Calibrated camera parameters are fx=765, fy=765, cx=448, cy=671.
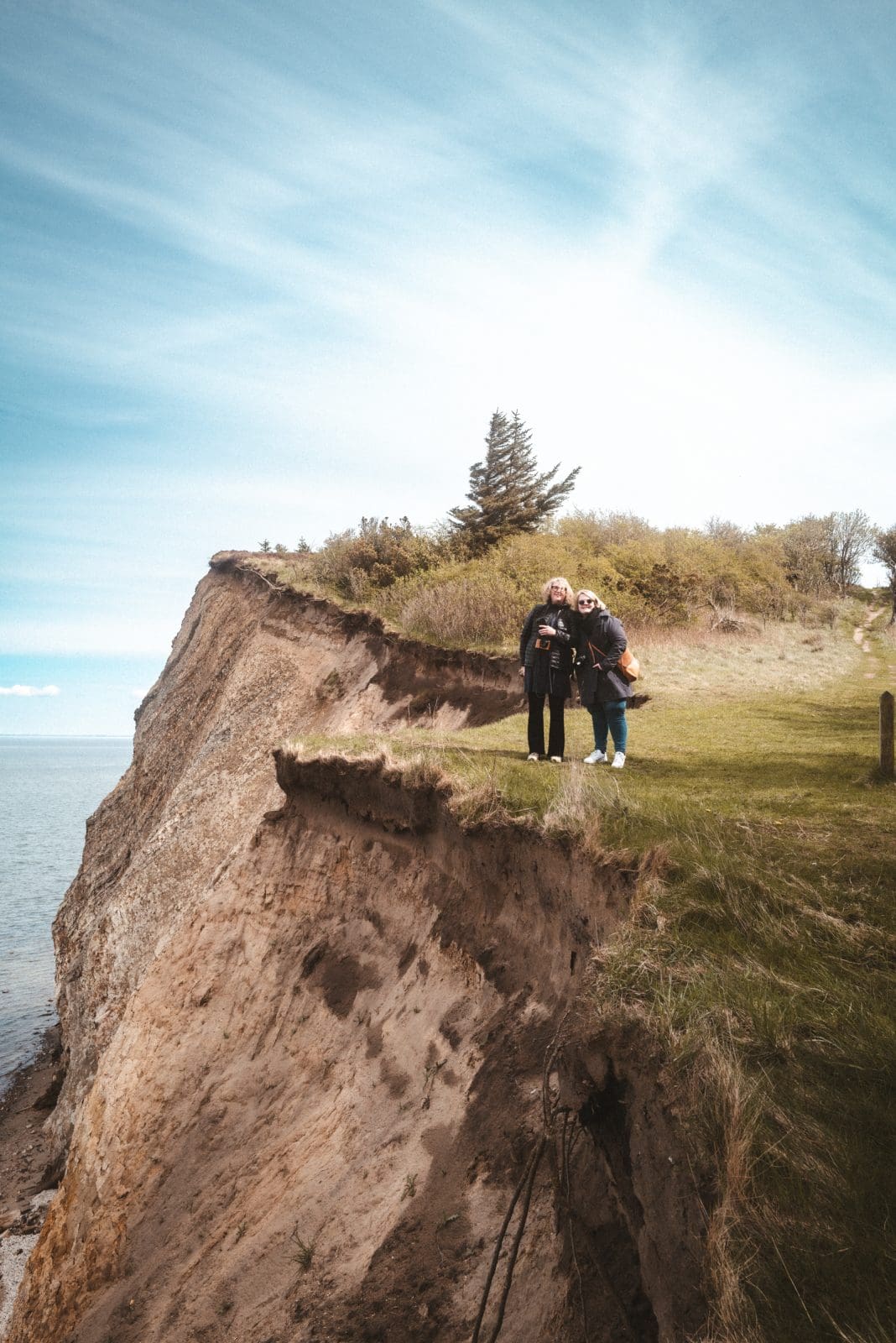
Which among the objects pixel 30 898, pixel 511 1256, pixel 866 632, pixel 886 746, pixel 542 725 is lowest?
pixel 30 898

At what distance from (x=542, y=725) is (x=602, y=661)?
3.89 ft

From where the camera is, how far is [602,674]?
946cm

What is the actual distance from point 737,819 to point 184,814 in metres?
15.7

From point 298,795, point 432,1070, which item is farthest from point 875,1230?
point 298,795

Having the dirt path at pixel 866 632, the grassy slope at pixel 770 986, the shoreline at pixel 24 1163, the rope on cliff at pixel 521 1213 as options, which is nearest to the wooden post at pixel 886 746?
the grassy slope at pixel 770 986

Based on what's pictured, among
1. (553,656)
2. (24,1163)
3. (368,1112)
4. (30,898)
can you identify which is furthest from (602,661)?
(30,898)

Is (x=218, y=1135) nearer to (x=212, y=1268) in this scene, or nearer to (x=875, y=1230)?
(x=212, y=1268)

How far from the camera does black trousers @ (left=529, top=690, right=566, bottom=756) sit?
10023 millimetres

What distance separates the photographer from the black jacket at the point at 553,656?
1003 centimetres

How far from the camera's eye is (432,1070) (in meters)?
6.61

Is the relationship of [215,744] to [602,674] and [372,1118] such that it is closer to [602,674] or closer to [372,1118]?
[602,674]

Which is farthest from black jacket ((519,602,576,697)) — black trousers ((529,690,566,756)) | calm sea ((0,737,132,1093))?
calm sea ((0,737,132,1093))

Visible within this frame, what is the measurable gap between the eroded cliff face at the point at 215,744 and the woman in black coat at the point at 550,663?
6.05 m

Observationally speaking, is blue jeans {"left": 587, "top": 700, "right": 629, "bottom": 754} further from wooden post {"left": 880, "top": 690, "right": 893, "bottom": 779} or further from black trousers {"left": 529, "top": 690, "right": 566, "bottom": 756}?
wooden post {"left": 880, "top": 690, "right": 893, "bottom": 779}
